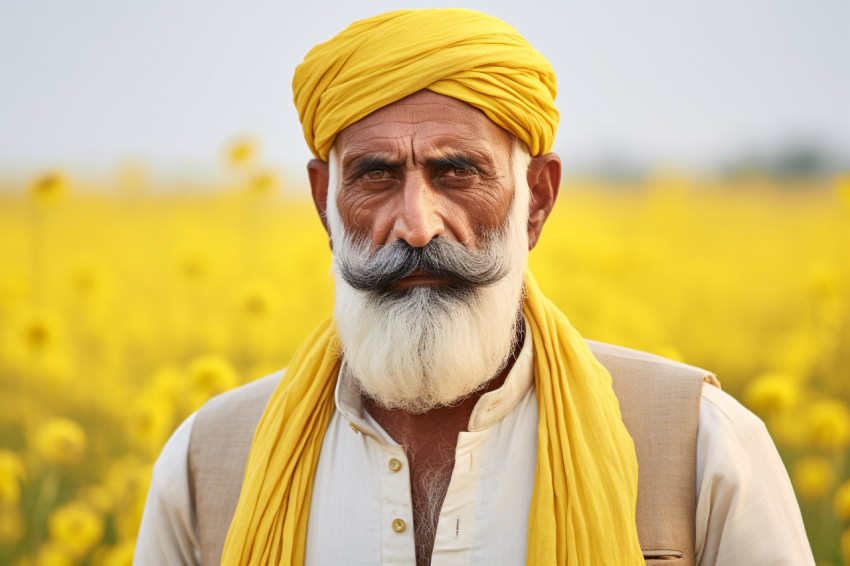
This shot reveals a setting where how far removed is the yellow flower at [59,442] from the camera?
3742 mm

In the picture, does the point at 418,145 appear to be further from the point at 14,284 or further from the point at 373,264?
the point at 14,284

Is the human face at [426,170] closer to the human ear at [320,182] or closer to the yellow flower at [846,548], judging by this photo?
the human ear at [320,182]

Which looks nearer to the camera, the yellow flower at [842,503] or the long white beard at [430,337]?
the long white beard at [430,337]

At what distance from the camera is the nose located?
1974 millimetres

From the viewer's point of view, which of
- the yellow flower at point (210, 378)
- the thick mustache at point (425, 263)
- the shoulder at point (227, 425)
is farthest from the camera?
the yellow flower at point (210, 378)

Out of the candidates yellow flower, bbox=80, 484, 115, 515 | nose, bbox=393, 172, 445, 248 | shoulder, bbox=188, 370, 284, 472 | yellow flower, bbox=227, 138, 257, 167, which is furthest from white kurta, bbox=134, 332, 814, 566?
yellow flower, bbox=227, 138, 257, 167

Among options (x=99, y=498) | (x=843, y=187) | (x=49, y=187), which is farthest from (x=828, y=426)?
(x=49, y=187)

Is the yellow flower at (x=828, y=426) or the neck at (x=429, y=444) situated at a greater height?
the neck at (x=429, y=444)

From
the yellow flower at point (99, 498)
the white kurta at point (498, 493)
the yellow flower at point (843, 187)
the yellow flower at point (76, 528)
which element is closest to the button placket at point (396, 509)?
Answer: the white kurta at point (498, 493)

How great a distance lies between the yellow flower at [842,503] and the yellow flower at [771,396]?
1.22 feet

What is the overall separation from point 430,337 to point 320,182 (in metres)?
0.54

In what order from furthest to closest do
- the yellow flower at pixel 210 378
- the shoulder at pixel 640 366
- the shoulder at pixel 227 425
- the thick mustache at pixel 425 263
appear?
the yellow flower at pixel 210 378, the shoulder at pixel 227 425, the shoulder at pixel 640 366, the thick mustache at pixel 425 263

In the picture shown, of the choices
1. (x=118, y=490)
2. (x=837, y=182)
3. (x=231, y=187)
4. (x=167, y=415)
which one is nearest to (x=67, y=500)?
(x=118, y=490)

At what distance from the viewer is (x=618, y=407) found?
6.88ft
